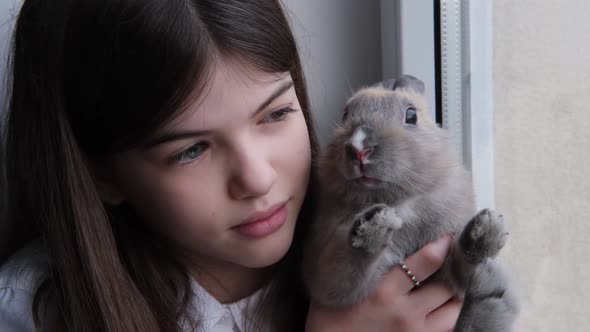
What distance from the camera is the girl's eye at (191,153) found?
950mm

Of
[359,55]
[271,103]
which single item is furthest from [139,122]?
[359,55]

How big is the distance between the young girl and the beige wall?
0.40m

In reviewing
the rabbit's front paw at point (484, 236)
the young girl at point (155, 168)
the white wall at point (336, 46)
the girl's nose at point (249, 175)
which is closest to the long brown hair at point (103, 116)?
the young girl at point (155, 168)

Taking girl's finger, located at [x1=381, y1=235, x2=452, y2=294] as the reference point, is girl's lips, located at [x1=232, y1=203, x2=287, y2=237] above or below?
above

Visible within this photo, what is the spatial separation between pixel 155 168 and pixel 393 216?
0.36m

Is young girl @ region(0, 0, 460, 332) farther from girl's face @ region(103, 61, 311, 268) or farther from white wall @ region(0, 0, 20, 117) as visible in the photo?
white wall @ region(0, 0, 20, 117)

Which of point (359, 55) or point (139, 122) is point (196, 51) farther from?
point (359, 55)

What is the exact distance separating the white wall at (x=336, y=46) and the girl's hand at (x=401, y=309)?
44cm

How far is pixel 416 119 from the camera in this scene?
110 centimetres

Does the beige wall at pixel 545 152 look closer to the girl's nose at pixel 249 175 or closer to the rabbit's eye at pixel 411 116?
the rabbit's eye at pixel 411 116

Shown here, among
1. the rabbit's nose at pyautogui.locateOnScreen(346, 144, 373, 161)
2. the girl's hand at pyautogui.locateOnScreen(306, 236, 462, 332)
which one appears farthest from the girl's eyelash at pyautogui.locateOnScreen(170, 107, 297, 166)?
the girl's hand at pyautogui.locateOnScreen(306, 236, 462, 332)

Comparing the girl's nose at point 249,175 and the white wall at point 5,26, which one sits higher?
the white wall at point 5,26

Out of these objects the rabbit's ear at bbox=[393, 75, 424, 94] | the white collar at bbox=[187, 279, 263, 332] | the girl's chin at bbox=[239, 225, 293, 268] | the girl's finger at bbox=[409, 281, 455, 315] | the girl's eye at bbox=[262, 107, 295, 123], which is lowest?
the white collar at bbox=[187, 279, 263, 332]

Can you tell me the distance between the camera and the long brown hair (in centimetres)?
92
